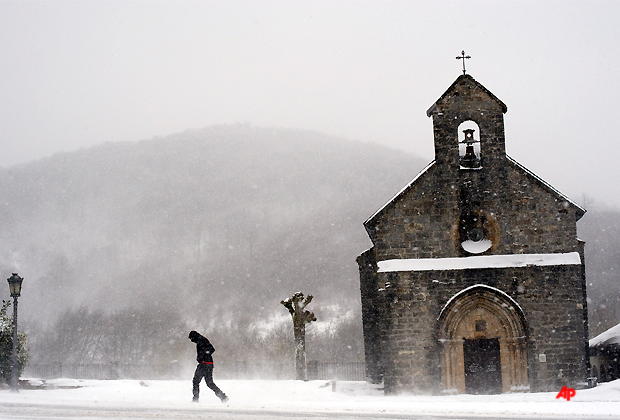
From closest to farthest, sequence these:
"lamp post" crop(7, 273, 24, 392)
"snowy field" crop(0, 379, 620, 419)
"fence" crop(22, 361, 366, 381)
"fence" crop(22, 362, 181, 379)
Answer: "snowy field" crop(0, 379, 620, 419) < "lamp post" crop(7, 273, 24, 392) < "fence" crop(22, 362, 181, 379) < "fence" crop(22, 361, 366, 381)

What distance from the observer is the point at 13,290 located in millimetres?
18344

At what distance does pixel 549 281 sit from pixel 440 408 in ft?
27.7

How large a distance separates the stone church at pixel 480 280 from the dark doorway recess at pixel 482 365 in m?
0.03

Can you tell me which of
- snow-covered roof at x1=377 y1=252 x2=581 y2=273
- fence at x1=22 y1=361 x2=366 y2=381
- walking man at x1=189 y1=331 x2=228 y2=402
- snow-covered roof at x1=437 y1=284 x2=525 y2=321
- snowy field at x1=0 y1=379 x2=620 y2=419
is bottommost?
fence at x1=22 y1=361 x2=366 y2=381

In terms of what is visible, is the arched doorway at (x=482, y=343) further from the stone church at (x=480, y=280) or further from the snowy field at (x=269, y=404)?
the snowy field at (x=269, y=404)

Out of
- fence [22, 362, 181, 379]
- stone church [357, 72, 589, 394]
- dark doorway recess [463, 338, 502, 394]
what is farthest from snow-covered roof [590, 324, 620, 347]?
fence [22, 362, 181, 379]

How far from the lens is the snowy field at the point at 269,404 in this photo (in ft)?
37.5

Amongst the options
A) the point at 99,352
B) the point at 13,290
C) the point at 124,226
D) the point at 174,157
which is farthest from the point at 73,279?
the point at 13,290

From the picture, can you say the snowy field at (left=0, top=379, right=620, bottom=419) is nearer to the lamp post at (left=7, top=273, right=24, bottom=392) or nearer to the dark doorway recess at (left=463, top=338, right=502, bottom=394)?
the lamp post at (left=7, top=273, right=24, bottom=392)

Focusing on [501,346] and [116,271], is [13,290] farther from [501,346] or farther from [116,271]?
[116,271]

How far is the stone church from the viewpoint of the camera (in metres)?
18.5

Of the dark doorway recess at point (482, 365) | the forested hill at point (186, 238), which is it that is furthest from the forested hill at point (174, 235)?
the dark doorway recess at point (482, 365)

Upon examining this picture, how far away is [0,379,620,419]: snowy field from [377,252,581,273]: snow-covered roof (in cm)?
456

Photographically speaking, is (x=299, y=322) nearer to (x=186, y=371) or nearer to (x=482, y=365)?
(x=482, y=365)
